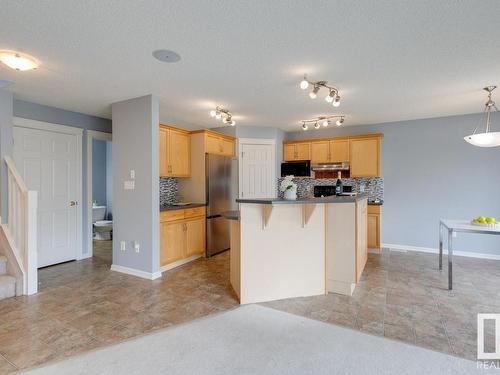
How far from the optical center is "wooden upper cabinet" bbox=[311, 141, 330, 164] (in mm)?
5594

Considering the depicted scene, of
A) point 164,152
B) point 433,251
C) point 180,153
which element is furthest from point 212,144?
point 433,251

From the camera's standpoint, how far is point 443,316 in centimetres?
256

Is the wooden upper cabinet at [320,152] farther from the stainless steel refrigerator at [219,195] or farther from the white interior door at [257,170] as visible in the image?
the stainless steel refrigerator at [219,195]

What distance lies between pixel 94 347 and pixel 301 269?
2.01 m

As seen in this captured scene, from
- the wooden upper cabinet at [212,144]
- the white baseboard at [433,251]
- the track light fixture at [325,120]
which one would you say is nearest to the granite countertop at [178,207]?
the wooden upper cabinet at [212,144]

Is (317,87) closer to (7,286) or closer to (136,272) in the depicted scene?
(136,272)

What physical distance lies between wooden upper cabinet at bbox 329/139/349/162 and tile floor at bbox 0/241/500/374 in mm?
2232

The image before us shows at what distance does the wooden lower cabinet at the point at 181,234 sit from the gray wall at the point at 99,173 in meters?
3.90

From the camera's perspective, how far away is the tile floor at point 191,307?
7.15 ft

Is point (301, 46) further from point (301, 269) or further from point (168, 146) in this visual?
point (168, 146)

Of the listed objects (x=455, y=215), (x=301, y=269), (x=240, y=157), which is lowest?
(x=301, y=269)

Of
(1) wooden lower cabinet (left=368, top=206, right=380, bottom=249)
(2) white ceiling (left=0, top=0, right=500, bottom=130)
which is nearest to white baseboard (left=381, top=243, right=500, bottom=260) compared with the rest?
(1) wooden lower cabinet (left=368, top=206, right=380, bottom=249)

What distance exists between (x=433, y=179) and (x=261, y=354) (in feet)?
15.0

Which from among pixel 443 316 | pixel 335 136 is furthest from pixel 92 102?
pixel 443 316
